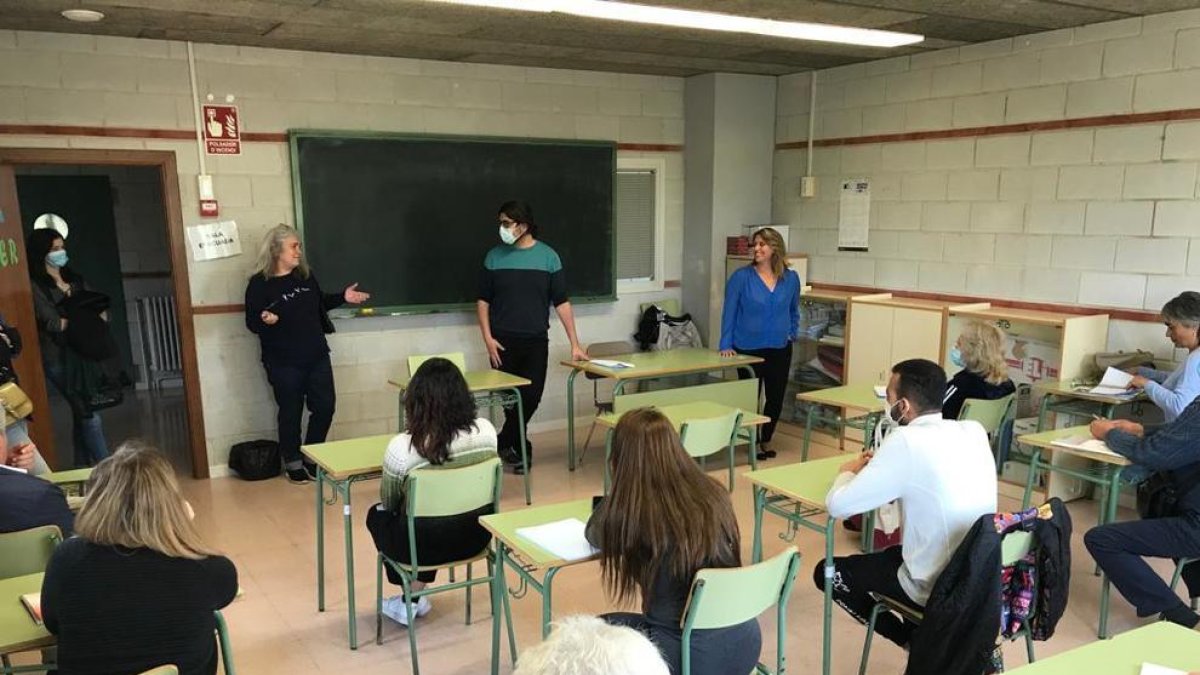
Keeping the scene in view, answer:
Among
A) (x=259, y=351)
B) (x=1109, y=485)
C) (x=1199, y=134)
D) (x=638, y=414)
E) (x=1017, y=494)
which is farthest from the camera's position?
(x=259, y=351)

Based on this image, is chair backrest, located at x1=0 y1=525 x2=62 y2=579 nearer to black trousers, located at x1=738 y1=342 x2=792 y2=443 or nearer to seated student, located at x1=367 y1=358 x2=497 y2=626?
seated student, located at x1=367 y1=358 x2=497 y2=626

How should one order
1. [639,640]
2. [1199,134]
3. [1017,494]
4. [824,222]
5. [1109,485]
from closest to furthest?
[639,640]
[1109,485]
[1199,134]
[1017,494]
[824,222]

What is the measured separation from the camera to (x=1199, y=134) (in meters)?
4.31

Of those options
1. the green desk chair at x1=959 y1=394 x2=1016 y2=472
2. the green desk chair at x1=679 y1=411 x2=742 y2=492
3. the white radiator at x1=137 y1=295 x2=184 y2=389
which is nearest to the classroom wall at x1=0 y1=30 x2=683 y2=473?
the green desk chair at x1=679 y1=411 x2=742 y2=492

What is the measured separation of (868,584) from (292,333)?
3.71m

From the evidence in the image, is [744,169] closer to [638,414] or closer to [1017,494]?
[1017,494]

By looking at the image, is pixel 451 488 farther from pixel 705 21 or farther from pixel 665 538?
pixel 705 21

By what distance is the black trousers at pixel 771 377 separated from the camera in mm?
5672

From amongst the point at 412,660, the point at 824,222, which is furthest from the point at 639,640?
the point at 824,222

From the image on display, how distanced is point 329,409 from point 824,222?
12.5 ft

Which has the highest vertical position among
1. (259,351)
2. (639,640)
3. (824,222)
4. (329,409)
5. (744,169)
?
(744,169)

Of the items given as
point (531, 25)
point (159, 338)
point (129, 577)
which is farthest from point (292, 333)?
point (159, 338)

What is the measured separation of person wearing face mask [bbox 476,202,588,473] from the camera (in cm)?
543

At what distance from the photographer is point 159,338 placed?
7914 mm
